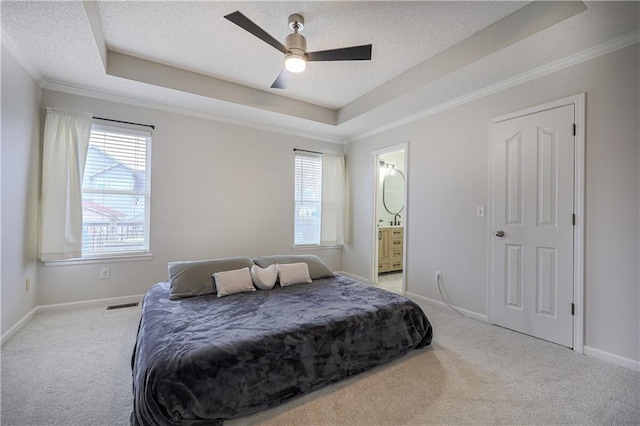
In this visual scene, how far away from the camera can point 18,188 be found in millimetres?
2680

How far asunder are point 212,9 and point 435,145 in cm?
283

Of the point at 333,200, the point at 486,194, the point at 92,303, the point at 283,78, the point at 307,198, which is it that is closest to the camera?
the point at 283,78

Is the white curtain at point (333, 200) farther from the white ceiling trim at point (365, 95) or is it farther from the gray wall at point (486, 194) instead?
the white ceiling trim at point (365, 95)

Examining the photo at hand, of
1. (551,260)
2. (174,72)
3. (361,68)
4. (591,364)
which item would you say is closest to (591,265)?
(551,260)

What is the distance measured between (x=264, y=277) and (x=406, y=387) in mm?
1523

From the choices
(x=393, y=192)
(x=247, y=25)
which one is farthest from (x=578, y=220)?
(x=393, y=192)

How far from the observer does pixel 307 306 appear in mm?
2279

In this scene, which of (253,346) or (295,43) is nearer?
(253,346)

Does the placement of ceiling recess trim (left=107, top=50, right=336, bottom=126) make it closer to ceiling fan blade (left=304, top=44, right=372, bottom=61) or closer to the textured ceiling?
the textured ceiling

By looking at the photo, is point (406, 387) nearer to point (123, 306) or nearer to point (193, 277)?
point (193, 277)

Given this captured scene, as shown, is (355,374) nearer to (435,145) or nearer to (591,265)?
(591,265)

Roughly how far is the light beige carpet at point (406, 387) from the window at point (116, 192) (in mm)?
1134

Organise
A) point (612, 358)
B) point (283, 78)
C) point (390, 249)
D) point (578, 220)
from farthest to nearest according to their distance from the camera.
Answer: point (390, 249), point (283, 78), point (578, 220), point (612, 358)

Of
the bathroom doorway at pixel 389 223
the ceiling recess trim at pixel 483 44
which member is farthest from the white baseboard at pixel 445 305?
the ceiling recess trim at pixel 483 44
